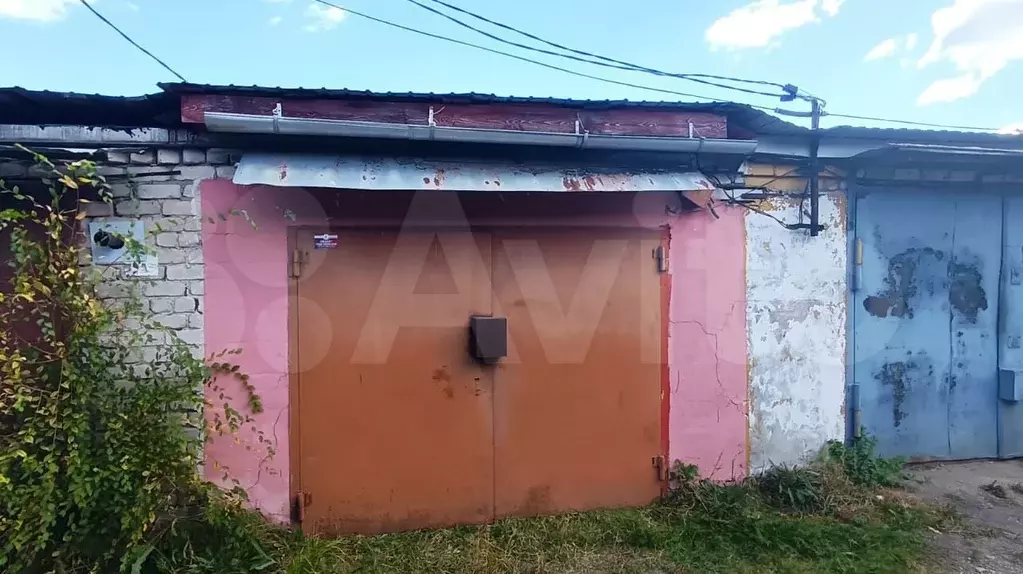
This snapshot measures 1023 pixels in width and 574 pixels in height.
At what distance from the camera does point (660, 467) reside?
14.1ft

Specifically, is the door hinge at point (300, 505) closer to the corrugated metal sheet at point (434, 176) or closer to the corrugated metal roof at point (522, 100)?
the corrugated metal sheet at point (434, 176)

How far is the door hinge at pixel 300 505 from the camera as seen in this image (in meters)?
3.79

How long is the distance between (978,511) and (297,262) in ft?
16.4

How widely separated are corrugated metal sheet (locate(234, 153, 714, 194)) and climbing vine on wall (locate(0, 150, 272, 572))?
0.87 metres

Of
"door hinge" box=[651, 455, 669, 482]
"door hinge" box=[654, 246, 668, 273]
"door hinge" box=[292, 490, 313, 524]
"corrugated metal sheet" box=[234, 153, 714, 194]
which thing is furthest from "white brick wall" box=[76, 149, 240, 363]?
"door hinge" box=[651, 455, 669, 482]

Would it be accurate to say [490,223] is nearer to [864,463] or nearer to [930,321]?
[864,463]

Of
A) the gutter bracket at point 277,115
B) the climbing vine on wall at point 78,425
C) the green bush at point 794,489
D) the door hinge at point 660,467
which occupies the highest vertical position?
the gutter bracket at point 277,115

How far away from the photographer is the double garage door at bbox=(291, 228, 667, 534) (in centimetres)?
385

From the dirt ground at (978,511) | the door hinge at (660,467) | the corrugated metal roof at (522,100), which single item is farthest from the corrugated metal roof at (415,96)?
the dirt ground at (978,511)

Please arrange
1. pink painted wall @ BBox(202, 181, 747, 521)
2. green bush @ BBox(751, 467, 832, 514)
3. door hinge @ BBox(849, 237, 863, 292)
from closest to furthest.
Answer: pink painted wall @ BBox(202, 181, 747, 521)
green bush @ BBox(751, 467, 832, 514)
door hinge @ BBox(849, 237, 863, 292)

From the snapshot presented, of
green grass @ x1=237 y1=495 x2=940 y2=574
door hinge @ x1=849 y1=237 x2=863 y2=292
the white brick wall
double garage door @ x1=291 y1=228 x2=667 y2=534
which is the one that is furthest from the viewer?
door hinge @ x1=849 y1=237 x2=863 y2=292

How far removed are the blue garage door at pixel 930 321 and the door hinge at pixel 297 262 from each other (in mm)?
4173

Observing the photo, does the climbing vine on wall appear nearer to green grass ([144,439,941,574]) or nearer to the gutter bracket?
green grass ([144,439,941,574])

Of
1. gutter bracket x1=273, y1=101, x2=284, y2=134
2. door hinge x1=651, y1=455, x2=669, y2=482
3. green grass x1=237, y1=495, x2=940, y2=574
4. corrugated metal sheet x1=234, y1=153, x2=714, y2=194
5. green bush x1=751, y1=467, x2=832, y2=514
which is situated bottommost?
green grass x1=237, y1=495, x2=940, y2=574
